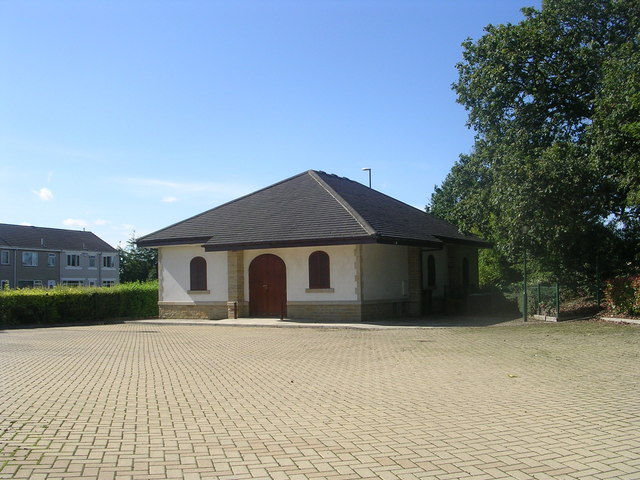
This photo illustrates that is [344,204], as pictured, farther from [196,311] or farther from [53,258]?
[53,258]

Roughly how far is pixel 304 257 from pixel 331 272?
1.37m

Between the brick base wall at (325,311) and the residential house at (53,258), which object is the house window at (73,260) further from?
the brick base wall at (325,311)

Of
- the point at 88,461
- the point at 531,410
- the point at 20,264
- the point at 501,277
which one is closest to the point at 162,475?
the point at 88,461

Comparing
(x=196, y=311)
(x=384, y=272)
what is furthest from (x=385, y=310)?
(x=196, y=311)

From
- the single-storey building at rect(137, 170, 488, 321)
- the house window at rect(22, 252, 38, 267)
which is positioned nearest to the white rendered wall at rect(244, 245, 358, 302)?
the single-storey building at rect(137, 170, 488, 321)

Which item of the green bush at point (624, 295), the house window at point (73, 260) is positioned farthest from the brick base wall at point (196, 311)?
the house window at point (73, 260)

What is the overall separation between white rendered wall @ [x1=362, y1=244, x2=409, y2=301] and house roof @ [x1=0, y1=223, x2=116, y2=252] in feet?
159

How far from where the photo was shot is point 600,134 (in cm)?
2098

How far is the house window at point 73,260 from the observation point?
224ft

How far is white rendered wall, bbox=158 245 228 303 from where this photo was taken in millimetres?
26125

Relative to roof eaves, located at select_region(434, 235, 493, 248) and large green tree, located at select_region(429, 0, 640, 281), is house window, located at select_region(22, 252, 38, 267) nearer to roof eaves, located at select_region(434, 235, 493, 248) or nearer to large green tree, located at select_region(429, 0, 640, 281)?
roof eaves, located at select_region(434, 235, 493, 248)

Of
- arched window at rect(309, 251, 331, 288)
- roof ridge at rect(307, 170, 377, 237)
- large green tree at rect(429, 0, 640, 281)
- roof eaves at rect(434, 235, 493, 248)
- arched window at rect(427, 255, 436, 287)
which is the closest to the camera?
large green tree at rect(429, 0, 640, 281)

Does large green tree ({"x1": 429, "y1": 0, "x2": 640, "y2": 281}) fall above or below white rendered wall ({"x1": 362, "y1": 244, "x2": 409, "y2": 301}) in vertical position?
above

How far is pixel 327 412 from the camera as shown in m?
7.75
